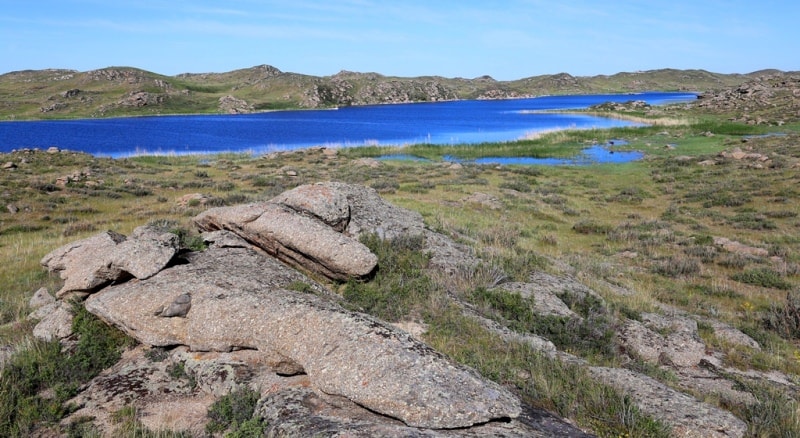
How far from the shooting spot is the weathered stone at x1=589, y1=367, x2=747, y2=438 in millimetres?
6594

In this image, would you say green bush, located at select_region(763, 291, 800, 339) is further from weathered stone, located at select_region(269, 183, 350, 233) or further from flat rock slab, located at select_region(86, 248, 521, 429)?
weathered stone, located at select_region(269, 183, 350, 233)

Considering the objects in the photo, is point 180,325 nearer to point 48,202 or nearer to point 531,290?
point 531,290

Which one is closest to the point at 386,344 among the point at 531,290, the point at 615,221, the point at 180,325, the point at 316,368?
the point at 316,368

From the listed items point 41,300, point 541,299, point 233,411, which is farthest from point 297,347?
point 41,300

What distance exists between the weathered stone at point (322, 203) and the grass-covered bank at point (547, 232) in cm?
138

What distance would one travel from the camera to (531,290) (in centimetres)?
1270

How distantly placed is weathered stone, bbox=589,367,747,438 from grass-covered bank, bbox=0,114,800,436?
1.64 ft

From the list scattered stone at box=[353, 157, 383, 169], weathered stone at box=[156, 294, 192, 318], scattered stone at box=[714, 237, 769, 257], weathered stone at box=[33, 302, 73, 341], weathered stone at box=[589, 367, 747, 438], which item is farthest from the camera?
scattered stone at box=[353, 157, 383, 169]

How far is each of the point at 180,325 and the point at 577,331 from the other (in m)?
8.52

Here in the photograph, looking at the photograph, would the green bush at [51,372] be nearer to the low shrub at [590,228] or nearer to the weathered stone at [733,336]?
the weathered stone at [733,336]

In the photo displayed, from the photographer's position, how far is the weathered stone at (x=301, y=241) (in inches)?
450

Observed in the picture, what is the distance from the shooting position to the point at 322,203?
44.2ft

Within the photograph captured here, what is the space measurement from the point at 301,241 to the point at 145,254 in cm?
343

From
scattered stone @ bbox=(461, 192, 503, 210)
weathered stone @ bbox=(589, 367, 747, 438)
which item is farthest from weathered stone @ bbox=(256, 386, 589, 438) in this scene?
scattered stone @ bbox=(461, 192, 503, 210)
